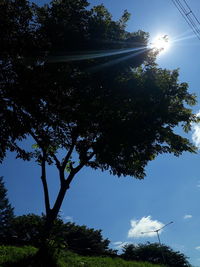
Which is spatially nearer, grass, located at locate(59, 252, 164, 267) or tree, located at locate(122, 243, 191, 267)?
grass, located at locate(59, 252, 164, 267)

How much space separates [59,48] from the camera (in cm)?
1214

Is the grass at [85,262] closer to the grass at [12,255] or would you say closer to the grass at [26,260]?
the grass at [26,260]

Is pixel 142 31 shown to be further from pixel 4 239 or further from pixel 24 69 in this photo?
pixel 4 239

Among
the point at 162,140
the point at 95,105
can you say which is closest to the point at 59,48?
the point at 95,105

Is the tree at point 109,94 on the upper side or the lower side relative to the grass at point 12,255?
upper

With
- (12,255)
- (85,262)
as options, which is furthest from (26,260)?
(85,262)

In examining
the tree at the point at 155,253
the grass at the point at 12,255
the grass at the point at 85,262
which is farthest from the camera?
the tree at the point at 155,253

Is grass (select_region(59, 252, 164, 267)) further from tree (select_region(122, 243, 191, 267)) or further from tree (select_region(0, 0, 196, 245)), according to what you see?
tree (select_region(122, 243, 191, 267))

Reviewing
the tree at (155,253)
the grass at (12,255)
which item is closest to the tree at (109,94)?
the grass at (12,255)

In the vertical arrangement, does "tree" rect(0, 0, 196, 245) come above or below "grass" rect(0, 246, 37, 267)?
above

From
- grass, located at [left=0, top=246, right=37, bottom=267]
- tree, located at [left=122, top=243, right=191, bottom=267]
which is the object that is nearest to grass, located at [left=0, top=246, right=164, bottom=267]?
grass, located at [left=0, top=246, right=37, bottom=267]

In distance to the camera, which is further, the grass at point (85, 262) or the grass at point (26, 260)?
the grass at point (85, 262)

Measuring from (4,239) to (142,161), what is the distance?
9606mm

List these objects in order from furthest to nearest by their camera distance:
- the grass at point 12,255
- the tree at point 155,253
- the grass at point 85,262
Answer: the tree at point 155,253
the grass at point 85,262
the grass at point 12,255
